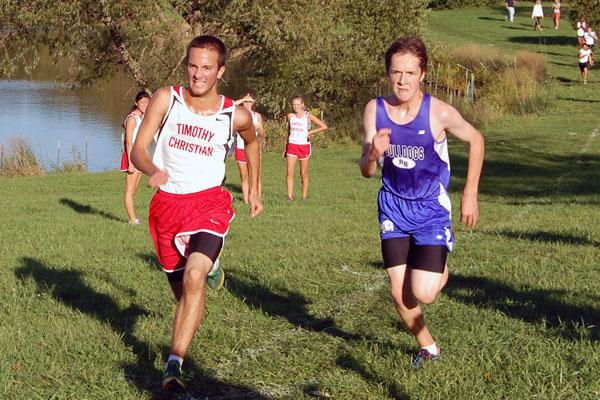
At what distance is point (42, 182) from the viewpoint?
22656mm

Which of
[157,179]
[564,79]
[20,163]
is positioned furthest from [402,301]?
[564,79]

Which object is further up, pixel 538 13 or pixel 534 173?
pixel 538 13

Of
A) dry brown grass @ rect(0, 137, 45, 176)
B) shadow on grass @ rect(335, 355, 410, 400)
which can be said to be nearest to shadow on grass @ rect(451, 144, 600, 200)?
dry brown grass @ rect(0, 137, 45, 176)

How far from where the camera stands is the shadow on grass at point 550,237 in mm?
11484

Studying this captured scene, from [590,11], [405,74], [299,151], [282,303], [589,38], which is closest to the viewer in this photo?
[405,74]

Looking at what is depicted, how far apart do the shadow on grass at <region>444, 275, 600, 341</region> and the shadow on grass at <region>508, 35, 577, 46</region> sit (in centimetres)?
5149

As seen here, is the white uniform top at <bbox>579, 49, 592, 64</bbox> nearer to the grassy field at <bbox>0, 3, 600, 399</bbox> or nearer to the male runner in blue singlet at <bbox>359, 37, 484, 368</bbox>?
the grassy field at <bbox>0, 3, 600, 399</bbox>

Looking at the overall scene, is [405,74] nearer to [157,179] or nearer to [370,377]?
[157,179]

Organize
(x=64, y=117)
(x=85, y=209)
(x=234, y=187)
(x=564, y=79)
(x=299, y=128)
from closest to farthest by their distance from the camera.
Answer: (x=85, y=209), (x=299, y=128), (x=234, y=187), (x=64, y=117), (x=564, y=79)

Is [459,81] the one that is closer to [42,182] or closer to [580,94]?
[580,94]

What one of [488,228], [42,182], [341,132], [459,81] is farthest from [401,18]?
[488,228]

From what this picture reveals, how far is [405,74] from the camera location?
6203mm

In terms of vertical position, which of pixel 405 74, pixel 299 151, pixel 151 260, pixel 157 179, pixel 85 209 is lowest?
pixel 85 209

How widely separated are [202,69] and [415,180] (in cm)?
152
